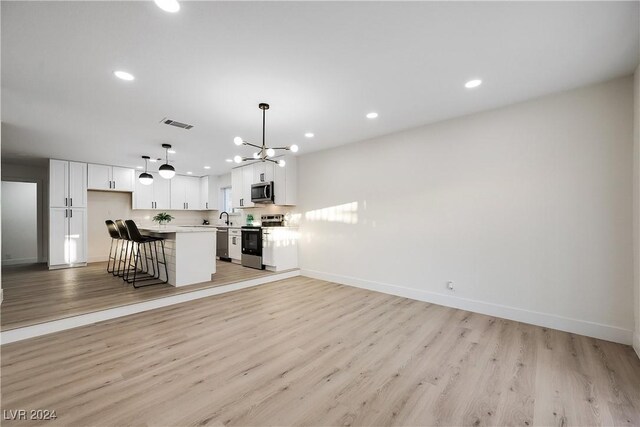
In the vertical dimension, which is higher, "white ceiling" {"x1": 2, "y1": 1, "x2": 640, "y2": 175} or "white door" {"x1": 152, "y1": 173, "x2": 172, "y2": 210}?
"white ceiling" {"x1": 2, "y1": 1, "x2": 640, "y2": 175}

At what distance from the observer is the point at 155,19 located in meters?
1.77

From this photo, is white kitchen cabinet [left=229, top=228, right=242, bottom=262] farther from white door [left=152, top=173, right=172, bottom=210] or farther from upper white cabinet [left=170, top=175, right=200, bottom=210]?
white door [left=152, top=173, right=172, bottom=210]

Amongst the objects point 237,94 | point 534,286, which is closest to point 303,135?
point 237,94

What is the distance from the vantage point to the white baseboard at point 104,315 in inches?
103

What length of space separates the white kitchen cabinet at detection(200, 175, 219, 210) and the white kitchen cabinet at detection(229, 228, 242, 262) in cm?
193

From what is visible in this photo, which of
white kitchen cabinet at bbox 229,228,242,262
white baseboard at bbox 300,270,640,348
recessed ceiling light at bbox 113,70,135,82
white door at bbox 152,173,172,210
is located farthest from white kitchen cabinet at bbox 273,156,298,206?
white door at bbox 152,173,172,210

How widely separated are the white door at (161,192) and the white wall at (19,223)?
2.94m

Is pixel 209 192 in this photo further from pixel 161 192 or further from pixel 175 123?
pixel 175 123

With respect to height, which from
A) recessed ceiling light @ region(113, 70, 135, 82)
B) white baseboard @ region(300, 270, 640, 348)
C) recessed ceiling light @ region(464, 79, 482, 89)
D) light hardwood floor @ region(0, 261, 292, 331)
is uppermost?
recessed ceiling light @ region(113, 70, 135, 82)

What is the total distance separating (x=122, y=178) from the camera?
655 centimetres

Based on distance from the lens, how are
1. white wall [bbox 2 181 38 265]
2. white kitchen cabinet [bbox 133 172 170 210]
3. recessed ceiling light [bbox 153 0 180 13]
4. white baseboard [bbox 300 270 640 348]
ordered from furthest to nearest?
white kitchen cabinet [bbox 133 172 170 210] < white wall [bbox 2 181 38 265] < white baseboard [bbox 300 270 640 348] < recessed ceiling light [bbox 153 0 180 13]

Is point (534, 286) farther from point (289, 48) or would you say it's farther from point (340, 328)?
point (289, 48)

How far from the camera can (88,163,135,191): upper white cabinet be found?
6.14 meters

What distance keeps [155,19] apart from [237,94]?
3.52ft
